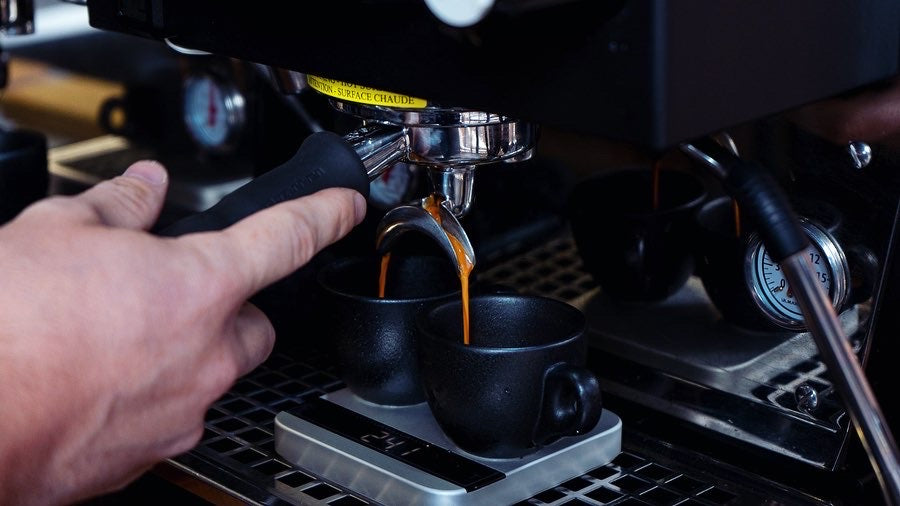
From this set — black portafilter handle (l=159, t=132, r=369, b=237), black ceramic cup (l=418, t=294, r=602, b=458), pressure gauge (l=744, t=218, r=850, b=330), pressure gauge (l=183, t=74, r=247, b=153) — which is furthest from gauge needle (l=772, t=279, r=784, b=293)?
pressure gauge (l=183, t=74, r=247, b=153)

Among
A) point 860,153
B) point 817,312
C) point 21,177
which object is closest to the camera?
point 817,312

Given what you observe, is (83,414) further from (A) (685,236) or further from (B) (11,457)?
(A) (685,236)

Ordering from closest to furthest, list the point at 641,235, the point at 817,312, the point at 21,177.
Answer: the point at 817,312
the point at 641,235
the point at 21,177

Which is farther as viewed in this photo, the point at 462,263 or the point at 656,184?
the point at 656,184

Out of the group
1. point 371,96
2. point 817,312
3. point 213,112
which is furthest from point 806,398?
point 213,112

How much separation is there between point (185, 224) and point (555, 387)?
0.17m

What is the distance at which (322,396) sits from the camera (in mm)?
626

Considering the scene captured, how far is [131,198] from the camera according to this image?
1.64 feet

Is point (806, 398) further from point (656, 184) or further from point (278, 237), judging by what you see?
point (278, 237)

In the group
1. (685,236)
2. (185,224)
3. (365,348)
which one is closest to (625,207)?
(685,236)

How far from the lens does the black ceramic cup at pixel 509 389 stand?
0.52m

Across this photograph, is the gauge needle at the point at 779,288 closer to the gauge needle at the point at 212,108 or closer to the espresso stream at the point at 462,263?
the espresso stream at the point at 462,263

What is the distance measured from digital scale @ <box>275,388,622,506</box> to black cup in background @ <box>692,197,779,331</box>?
0.09 metres

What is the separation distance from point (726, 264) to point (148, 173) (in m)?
0.29
